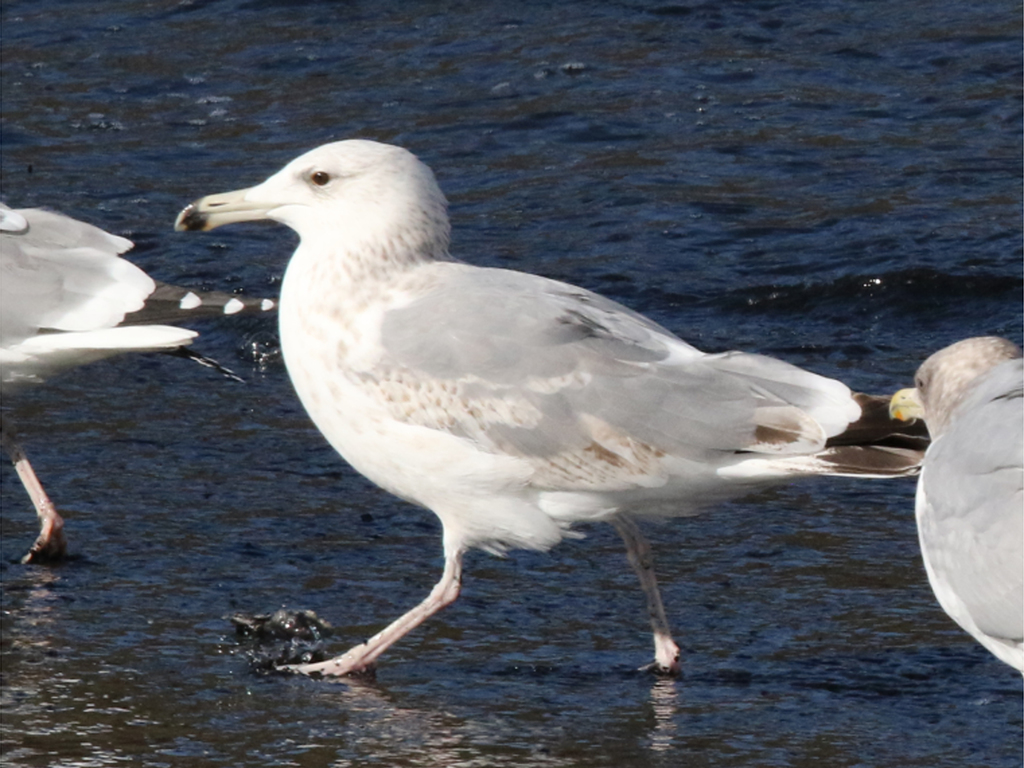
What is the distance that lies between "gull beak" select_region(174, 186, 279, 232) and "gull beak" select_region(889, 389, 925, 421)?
6.09ft

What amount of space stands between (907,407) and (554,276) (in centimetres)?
409

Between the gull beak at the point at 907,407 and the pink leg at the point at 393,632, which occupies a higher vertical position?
the gull beak at the point at 907,407

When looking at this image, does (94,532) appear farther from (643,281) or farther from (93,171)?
(93,171)

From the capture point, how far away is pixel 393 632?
16.3 ft

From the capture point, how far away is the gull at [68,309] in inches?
240

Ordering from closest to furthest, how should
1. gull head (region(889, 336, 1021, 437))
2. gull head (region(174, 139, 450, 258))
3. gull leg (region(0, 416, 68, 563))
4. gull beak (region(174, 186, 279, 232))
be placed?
gull head (region(889, 336, 1021, 437)), gull head (region(174, 139, 450, 258)), gull beak (region(174, 186, 279, 232)), gull leg (region(0, 416, 68, 563))

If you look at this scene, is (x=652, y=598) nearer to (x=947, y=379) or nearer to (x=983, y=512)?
(x=947, y=379)

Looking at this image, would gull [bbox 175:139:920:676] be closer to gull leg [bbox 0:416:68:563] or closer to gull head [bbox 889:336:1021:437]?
gull head [bbox 889:336:1021:437]

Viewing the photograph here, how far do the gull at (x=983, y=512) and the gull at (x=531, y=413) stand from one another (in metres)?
0.47

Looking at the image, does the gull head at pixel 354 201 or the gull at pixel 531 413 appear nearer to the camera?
the gull at pixel 531 413

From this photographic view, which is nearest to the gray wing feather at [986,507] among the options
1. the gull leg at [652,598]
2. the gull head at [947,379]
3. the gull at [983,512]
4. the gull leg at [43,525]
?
the gull at [983,512]

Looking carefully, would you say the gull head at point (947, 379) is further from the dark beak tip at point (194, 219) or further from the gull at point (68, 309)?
→ the gull at point (68, 309)

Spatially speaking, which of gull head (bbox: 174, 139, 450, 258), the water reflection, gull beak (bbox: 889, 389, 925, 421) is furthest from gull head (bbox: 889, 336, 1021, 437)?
gull head (bbox: 174, 139, 450, 258)

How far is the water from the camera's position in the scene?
454cm
